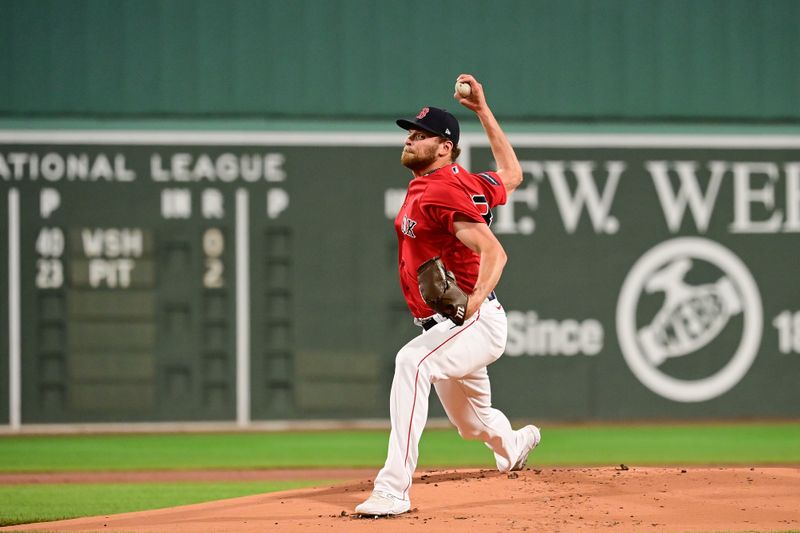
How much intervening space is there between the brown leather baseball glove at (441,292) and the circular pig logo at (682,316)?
5.50 m

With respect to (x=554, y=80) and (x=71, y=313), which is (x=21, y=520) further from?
(x=554, y=80)

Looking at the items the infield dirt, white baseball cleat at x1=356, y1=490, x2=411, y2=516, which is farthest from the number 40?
white baseball cleat at x1=356, y1=490, x2=411, y2=516

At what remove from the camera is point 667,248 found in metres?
10.2


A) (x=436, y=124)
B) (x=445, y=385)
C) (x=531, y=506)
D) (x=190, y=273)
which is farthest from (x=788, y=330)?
(x=436, y=124)

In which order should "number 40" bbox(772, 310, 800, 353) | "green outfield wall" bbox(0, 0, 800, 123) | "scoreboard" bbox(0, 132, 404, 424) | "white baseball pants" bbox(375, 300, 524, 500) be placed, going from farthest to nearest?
"number 40" bbox(772, 310, 800, 353)
"green outfield wall" bbox(0, 0, 800, 123)
"scoreboard" bbox(0, 132, 404, 424)
"white baseball pants" bbox(375, 300, 524, 500)

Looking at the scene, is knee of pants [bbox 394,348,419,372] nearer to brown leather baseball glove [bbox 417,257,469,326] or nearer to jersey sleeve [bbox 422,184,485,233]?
brown leather baseball glove [bbox 417,257,469,326]

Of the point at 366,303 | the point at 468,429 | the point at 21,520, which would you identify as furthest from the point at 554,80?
the point at 21,520

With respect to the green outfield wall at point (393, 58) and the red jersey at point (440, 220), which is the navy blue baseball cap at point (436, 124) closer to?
the red jersey at point (440, 220)

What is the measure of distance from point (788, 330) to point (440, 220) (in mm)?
6275

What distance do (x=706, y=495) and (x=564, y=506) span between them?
82 cm

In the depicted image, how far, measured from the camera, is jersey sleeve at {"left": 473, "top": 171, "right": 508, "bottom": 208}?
537 cm

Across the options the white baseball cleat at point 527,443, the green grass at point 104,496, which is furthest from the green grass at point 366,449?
A: the white baseball cleat at point 527,443

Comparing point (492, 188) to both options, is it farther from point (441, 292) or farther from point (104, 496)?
point (104, 496)

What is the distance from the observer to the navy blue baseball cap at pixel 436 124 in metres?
5.26
